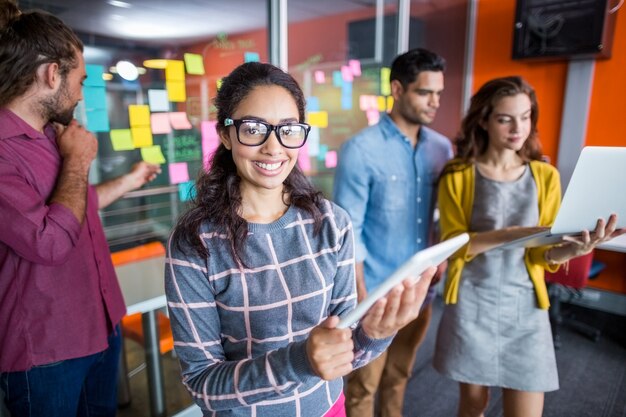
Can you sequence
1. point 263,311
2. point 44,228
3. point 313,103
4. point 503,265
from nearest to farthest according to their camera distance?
1. point 263,311
2. point 44,228
3. point 503,265
4. point 313,103

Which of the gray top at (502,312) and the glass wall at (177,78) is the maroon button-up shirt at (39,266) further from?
the gray top at (502,312)

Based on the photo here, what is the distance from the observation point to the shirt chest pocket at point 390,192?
6.17ft

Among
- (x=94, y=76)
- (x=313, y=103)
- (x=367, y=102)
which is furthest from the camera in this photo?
(x=367, y=102)

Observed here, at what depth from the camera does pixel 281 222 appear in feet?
3.40

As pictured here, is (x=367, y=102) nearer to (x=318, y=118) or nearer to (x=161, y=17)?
(x=318, y=118)

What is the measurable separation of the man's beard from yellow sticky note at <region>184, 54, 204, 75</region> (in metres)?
0.93

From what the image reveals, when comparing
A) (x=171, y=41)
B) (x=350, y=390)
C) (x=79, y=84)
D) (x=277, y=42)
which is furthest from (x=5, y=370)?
(x=277, y=42)

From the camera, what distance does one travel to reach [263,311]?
960 mm

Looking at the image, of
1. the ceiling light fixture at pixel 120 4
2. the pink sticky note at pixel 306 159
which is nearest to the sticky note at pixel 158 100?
the ceiling light fixture at pixel 120 4

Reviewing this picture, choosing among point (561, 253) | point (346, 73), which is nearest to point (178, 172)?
point (346, 73)

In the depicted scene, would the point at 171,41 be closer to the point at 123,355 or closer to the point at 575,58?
Result: the point at 123,355

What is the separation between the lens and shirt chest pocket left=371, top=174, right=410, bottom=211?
1.88 meters

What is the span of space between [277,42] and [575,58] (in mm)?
2394

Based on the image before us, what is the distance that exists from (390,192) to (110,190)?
1129mm
